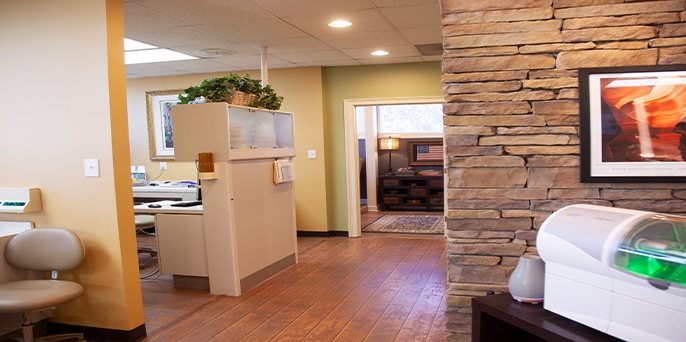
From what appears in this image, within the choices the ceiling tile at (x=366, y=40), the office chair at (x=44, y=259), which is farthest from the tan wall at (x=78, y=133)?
the ceiling tile at (x=366, y=40)

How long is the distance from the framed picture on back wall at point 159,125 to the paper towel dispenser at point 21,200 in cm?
369

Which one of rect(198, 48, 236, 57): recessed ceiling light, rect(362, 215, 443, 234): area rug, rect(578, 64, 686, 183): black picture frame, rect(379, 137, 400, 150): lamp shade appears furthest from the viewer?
rect(379, 137, 400, 150): lamp shade

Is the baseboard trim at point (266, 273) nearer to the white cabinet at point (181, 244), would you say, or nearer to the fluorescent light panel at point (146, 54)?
the white cabinet at point (181, 244)

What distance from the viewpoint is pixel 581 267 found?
5.32 ft

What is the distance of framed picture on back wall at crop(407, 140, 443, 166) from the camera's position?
8703 millimetres

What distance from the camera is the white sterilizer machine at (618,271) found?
1395 millimetres

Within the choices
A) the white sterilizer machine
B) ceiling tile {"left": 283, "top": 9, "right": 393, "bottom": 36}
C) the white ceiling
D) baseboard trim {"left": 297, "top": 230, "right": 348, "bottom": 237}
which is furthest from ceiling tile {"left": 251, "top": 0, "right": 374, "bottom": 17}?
baseboard trim {"left": 297, "top": 230, "right": 348, "bottom": 237}

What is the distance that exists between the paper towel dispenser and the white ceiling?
1.37m

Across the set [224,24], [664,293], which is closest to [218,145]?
[224,24]

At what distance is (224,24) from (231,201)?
1412 mm

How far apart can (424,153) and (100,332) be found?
6520 millimetres

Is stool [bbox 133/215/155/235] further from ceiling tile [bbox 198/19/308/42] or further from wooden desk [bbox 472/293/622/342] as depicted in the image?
wooden desk [bbox 472/293/622/342]

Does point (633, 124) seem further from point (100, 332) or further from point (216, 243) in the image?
point (100, 332)

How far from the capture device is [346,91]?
6355mm
